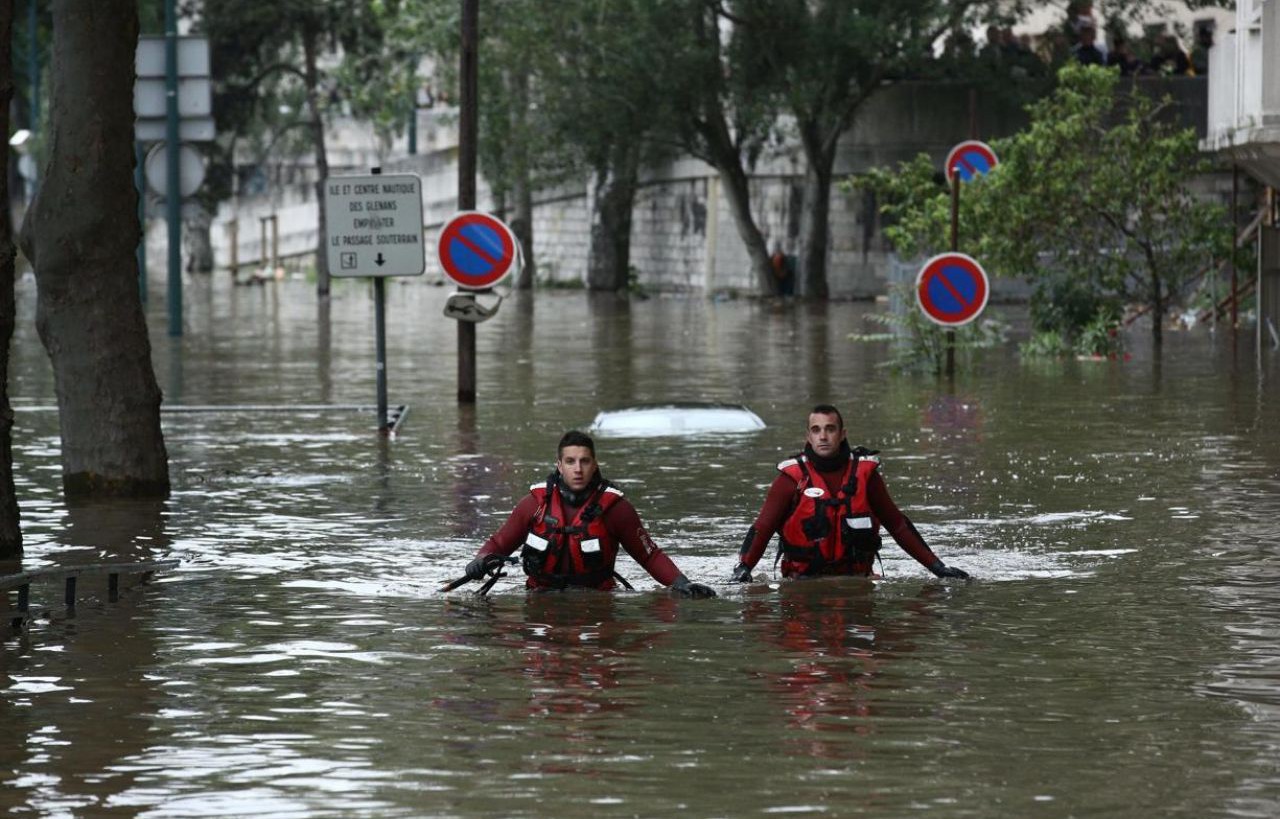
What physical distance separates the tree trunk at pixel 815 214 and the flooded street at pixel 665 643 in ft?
103

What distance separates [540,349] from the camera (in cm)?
3694

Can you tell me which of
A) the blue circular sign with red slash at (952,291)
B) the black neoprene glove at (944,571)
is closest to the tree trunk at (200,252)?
the blue circular sign with red slash at (952,291)

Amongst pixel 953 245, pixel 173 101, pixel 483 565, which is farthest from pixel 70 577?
pixel 173 101

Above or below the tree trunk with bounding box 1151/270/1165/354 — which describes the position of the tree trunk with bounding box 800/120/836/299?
above

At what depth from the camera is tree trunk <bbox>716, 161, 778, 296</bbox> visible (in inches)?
2234

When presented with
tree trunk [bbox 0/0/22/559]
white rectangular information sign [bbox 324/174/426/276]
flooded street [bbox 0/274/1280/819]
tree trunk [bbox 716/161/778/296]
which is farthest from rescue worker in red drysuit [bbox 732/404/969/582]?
tree trunk [bbox 716/161/778/296]

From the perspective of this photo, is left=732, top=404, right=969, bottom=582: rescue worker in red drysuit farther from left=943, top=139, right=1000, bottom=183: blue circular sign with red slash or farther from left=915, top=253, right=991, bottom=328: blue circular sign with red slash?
left=943, top=139, right=1000, bottom=183: blue circular sign with red slash

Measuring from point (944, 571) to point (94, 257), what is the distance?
6.10 metres

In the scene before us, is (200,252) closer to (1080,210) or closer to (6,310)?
(1080,210)

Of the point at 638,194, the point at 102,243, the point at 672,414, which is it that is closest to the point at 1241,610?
the point at 102,243

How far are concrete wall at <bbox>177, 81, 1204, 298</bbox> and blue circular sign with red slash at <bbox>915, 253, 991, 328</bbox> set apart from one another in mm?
18504

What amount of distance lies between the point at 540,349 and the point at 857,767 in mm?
28415

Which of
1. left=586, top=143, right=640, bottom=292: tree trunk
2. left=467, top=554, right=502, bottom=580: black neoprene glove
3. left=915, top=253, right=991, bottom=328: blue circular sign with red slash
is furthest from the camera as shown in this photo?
left=586, top=143, right=640, bottom=292: tree trunk

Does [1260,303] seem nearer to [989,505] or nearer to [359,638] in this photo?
[989,505]
